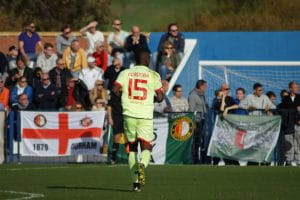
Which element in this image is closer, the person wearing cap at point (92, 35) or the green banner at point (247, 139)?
the green banner at point (247, 139)

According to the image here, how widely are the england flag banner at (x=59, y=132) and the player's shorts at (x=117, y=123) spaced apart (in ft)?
3.83

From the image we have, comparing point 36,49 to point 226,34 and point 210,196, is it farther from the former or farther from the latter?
point 210,196

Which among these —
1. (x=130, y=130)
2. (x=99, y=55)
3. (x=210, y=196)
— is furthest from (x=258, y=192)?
(x=99, y=55)

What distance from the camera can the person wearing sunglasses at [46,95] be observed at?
96.0 ft

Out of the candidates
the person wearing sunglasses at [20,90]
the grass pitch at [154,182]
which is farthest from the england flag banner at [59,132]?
the grass pitch at [154,182]

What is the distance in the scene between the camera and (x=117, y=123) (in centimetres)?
2677

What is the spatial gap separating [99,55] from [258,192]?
13084 millimetres

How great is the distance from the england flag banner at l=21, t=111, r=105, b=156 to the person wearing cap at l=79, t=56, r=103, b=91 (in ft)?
6.62

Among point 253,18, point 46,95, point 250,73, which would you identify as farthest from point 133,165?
point 253,18

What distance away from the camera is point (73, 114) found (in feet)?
92.2

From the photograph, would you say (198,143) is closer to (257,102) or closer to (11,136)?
(257,102)

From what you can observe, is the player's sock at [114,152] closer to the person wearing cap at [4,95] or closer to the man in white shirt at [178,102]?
the man in white shirt at [178,102]

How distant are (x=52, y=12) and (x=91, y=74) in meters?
12.6

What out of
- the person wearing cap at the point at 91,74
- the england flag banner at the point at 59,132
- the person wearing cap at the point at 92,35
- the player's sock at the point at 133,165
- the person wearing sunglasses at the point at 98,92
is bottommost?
the player's sock at the point at 133,165
